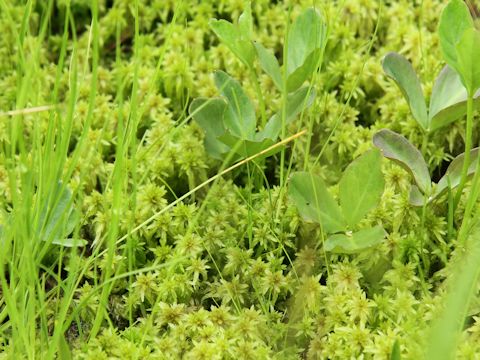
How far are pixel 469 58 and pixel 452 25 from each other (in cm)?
12

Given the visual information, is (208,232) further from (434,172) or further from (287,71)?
(434,172)

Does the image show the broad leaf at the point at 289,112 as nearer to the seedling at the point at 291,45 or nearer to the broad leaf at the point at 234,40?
the seedling at the point at 291,45

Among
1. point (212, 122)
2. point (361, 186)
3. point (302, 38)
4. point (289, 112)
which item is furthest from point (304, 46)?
point (361, 186)

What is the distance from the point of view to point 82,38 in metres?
2.09

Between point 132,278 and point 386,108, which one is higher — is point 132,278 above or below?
below

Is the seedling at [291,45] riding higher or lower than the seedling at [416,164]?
higher

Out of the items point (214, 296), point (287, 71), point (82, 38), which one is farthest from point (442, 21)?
point (82, 38)

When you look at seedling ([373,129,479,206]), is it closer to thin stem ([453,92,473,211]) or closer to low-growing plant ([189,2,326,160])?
thin stem ([453,92,473,211])

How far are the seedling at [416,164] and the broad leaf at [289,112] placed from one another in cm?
18

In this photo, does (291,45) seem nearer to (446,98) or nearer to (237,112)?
(237,112)

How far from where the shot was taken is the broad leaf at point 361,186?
1.35m

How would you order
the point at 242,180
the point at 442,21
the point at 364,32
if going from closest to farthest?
1. the point at 442,21
2. the point at 242,180
3. the point at 364,32

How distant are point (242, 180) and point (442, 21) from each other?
22.6 inches

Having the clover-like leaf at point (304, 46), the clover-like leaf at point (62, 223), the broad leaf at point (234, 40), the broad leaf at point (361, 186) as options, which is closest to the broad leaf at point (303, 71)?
the clover-like leaf at point (304, 46)
